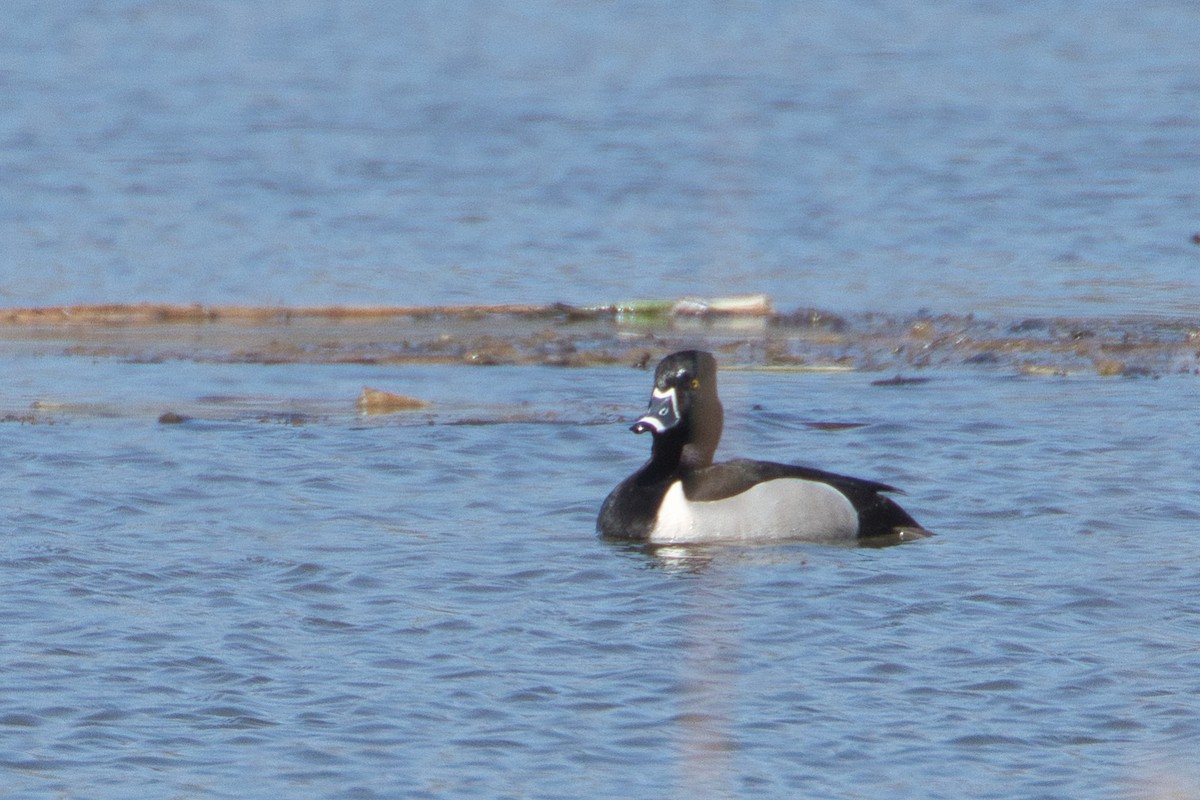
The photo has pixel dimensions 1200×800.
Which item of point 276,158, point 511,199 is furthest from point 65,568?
point 276,158

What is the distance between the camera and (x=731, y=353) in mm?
13531

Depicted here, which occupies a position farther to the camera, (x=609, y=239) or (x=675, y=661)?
(x=609, y=239)

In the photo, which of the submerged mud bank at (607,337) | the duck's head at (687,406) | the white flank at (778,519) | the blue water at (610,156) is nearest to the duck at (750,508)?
the white flank at (778,519)

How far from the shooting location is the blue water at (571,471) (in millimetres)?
6570

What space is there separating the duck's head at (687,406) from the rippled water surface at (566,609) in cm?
59

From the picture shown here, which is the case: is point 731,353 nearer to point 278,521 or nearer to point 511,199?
point 278,521

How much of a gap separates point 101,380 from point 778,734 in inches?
286

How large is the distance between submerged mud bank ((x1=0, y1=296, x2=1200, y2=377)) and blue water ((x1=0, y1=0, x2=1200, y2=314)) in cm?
82

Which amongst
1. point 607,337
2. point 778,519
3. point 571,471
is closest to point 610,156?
point 607,337

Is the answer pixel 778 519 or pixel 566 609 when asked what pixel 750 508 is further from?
pixel 566 609

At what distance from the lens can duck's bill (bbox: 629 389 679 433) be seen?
9969 millimetres

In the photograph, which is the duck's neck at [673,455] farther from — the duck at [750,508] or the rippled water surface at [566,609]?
the rippled water surface at [566,609]

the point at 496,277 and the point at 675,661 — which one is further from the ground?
the point at 496,277

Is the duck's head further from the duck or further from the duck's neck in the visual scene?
the duck
